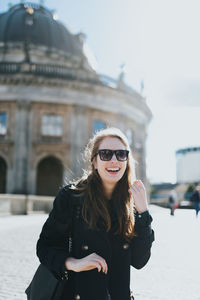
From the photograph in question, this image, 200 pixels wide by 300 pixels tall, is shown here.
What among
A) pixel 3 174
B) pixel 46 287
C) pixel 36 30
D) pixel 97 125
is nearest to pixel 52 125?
pixel 97 125

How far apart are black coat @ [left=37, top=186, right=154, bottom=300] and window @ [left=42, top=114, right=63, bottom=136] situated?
26805mm

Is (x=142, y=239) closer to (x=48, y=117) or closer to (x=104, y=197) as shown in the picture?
(x=104, y=197)

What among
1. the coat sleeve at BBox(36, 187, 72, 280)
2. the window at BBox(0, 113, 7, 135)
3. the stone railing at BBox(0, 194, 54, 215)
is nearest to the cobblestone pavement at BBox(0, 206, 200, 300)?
the coat sleeve at BBox(36, 187, 72, 280)

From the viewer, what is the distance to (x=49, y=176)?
30.6 meters

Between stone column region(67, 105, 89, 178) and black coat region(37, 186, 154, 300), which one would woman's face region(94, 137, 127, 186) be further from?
stone column region(67, 105, 89, 178)

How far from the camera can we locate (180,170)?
423ft

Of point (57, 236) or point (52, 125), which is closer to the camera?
point (57, 236)

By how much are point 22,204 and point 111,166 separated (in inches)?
701

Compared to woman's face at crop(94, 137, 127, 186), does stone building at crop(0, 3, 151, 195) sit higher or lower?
higher

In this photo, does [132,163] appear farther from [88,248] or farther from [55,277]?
[55,277]

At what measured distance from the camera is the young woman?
2.27m

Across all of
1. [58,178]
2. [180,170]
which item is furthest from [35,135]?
[180,170]

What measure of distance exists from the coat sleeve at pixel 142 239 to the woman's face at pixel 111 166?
0.98 feet

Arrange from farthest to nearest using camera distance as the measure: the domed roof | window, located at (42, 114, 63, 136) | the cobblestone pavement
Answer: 1. the domed roof
2. window, located at (42, 114, 63, 136)
3. the cobblestone pavement
